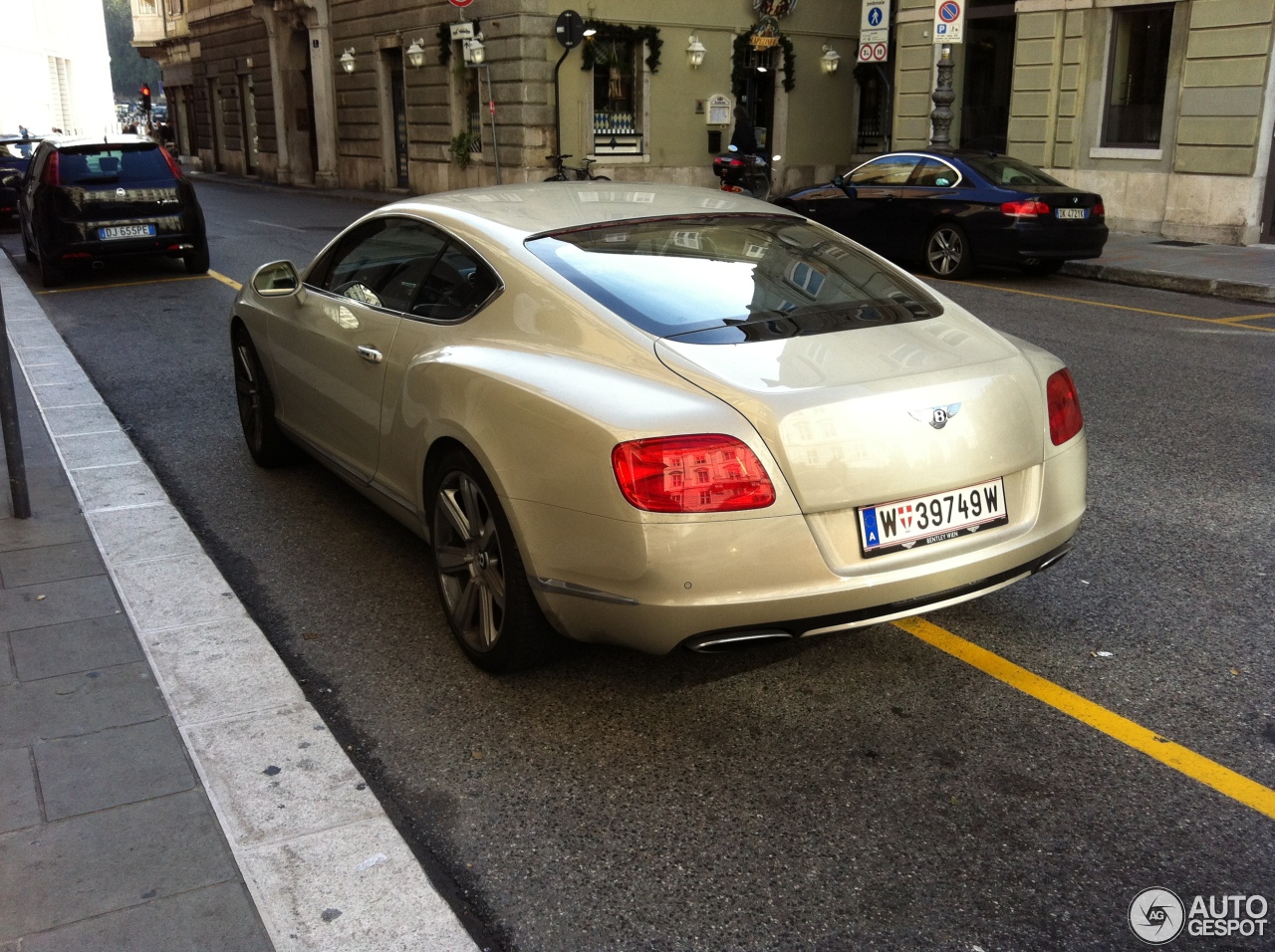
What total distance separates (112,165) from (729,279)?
11683mm

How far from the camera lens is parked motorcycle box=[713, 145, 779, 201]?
22.7 meters

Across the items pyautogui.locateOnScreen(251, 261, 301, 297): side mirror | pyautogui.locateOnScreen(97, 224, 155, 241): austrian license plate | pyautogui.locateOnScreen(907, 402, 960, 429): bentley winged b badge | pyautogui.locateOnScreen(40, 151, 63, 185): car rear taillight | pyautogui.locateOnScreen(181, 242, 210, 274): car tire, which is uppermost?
pyautogui.locateOnScreen(40, 151, 63, 185): car rear taillight

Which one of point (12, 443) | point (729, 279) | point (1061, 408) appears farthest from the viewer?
point (12, 443)

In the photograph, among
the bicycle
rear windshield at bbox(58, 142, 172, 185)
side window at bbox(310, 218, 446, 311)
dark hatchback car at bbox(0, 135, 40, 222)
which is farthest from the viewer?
the bicycle

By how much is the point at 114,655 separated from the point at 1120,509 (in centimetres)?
410

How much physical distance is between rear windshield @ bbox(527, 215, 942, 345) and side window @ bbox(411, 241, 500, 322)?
0.21 metres

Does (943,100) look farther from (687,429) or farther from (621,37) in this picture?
(687,429)

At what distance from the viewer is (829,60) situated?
28.7 m

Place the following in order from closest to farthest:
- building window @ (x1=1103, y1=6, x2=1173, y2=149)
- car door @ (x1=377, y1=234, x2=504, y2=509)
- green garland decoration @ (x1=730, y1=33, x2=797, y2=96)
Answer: car door @ (x1=377, y1=234, x2=504, y2=509) → building window @ (x1=1103, y1=6, x2=1173, y2=149) → green garland decoration @ (x1=730, y1=33, x2=797, y2=96)

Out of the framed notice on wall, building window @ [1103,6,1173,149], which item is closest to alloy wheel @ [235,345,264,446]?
building window @ [1103,6,1173,149]

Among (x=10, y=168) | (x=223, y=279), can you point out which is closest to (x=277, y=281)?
(x=223, y=279)

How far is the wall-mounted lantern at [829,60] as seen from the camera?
94.0 ft

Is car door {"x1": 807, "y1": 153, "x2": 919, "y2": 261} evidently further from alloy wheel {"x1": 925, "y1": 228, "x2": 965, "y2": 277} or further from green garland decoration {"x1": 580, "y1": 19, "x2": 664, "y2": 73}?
green garland decoration {"x1": 580, "y1": 19, "x2": 664, "y2": 73}

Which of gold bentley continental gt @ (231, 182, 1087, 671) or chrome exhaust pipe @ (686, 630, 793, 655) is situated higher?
gold bentley continental gt @ (231, 182, 1087, 671)
